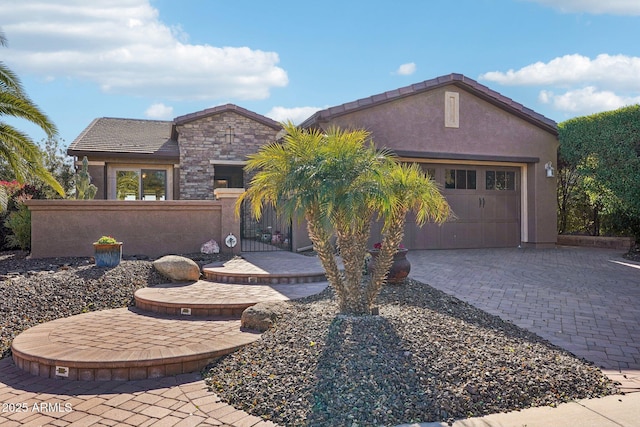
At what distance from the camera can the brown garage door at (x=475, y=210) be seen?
1299 cm

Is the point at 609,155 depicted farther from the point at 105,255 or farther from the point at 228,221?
the point at 105,255

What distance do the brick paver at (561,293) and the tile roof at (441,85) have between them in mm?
4241

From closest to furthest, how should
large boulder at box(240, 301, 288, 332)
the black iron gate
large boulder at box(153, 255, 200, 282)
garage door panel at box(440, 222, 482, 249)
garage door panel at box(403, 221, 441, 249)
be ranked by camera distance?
large boulder at box(240, 301, 288, 332) → large boulder at box(153, 255, 200, 282) → the black iron gate → garage door panel at box(403, 221, 441, 249) → garage door panel at box(440, 222, 482, 249)

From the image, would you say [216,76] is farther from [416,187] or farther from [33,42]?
[416,187]

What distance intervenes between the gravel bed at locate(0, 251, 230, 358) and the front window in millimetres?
7016

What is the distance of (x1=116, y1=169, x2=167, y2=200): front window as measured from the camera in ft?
51.4

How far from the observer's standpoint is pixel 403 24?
996 centimetres

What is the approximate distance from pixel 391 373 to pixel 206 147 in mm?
12861

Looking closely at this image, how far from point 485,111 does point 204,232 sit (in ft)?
30.0

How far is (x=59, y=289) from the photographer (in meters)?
6.82

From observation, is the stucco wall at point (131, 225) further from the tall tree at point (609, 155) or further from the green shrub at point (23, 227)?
the tall tree at point (609, 155)

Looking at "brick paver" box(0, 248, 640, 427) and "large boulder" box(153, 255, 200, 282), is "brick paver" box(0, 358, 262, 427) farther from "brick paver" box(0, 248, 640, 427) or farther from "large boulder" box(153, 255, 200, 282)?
"large boulder" box(153, 255, 200, 282)

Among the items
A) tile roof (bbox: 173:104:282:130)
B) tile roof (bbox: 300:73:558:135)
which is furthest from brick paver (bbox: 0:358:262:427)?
tile roof (bbox: 173:104:282:130)

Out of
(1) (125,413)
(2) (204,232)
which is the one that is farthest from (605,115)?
(1) (125,413)
